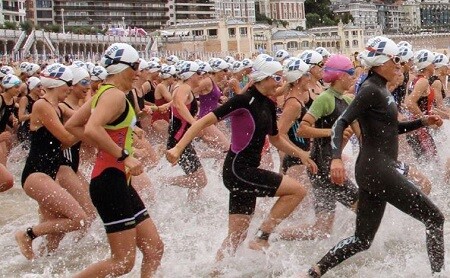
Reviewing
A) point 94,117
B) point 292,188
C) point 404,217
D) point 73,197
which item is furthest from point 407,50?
point 94,117

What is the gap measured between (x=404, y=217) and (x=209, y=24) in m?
122

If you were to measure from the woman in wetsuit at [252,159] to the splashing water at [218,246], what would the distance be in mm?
→ 318

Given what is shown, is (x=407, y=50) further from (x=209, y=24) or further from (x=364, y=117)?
(x=209, y=24)

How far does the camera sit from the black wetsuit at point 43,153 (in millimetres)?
6961

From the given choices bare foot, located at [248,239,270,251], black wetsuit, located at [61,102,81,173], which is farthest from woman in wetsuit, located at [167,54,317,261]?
black wetsuit, located at [61,102,81,173]

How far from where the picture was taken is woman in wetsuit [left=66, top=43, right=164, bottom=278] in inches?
211

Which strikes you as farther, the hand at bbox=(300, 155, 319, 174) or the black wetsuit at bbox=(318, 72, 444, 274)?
the hand at bbox=(300, 155, 319, 174)

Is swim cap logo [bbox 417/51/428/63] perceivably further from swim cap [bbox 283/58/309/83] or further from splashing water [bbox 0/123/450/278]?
swim cap [bbox 283/58/309/83]

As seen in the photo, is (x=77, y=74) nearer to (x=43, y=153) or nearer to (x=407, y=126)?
(x=43, y=153)

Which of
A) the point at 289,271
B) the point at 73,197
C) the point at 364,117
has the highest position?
the point at 364,117

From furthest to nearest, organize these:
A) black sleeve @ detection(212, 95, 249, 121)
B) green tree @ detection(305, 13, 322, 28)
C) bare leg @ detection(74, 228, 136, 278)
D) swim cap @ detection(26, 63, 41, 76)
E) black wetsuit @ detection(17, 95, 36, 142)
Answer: green tree @ detection(305, 13, 322, 28), swim cap @ detection(26, 63, 41, 76), black wetsuit @ detection(17, 95, 36, 142), black sleeve @ detection(212, 95, 249, 121), bare leg @ detection(74, 228, 136, 278)

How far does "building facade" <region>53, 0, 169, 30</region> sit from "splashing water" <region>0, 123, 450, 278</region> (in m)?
117

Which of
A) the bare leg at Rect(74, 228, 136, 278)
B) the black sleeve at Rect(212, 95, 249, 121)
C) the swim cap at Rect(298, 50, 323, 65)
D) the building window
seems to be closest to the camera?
the bare leg at Rect(74, 228, 136, 278)

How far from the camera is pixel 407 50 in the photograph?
952 cm
